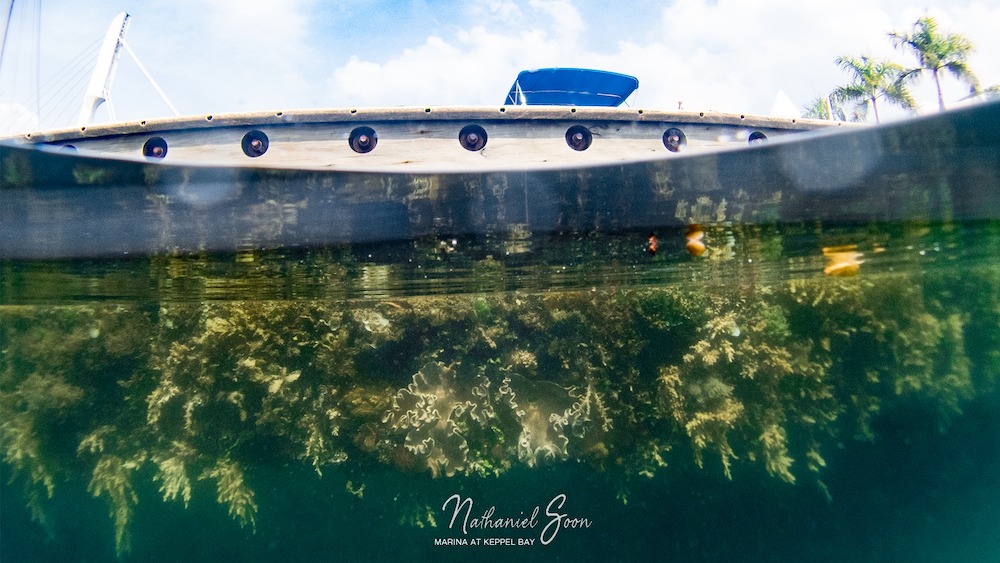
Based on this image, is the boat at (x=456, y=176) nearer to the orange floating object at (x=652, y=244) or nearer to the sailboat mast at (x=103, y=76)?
the orange floating object at (x=652, y=244)

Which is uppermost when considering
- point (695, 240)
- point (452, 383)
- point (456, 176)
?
point (456, 176)

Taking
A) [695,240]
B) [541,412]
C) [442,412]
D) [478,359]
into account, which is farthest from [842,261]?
[442,412]

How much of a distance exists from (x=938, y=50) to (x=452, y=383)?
2387cm

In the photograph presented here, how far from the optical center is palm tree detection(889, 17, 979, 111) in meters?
20.0

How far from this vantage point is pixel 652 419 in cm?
1316

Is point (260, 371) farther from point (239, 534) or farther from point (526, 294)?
point (239, 534)

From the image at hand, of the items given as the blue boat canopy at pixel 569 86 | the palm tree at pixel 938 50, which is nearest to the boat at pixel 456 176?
the blue boat canopy at pixel 569 86

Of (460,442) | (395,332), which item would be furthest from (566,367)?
(395,332)

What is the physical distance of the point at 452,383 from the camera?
41.3 feet

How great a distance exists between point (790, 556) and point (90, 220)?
2531 centimetres

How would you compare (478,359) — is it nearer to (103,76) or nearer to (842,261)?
(842,261)

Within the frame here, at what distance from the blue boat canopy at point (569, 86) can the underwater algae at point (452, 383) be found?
4.66 m

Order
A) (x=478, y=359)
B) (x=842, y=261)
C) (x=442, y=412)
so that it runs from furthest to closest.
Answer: (x=478, y=359), (x=442, y=412), (x=842, y=261)

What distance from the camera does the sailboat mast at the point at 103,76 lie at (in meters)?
13.1
